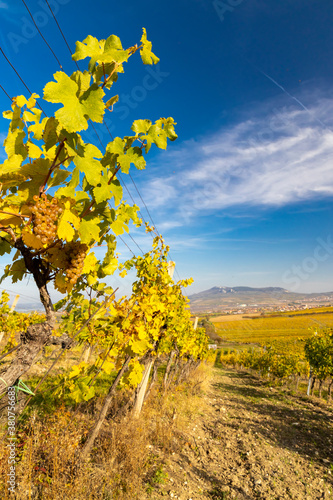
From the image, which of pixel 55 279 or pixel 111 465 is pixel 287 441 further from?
pixel 55 279

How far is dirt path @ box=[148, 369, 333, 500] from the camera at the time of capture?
14.8 feet

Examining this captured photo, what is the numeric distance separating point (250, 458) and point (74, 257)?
741cm

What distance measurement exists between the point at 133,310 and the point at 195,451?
15.5 feet

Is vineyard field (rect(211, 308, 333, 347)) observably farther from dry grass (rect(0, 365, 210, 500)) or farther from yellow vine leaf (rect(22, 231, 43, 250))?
yellow vine leaf (rect(22, 231, 43, 250))

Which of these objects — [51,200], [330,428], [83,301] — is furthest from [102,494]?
[330,428]

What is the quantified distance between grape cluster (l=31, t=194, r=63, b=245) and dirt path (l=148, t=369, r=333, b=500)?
4.88m

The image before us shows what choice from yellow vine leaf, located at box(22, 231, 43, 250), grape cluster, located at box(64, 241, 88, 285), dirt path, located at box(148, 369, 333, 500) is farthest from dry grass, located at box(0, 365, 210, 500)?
yellow vine leaf, located at box(22, 231, 43, 250)

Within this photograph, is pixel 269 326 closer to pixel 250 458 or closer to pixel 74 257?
pixel 250 458

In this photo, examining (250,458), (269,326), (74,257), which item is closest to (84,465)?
(74,257)

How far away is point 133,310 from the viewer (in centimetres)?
341

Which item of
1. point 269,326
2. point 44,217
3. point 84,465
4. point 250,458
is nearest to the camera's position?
point 44,217

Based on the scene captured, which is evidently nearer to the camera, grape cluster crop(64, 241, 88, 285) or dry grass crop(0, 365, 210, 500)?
grape cluster crop(64, 241, 88, 285)

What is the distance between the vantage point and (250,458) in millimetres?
5836

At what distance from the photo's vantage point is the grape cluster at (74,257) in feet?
3.71
